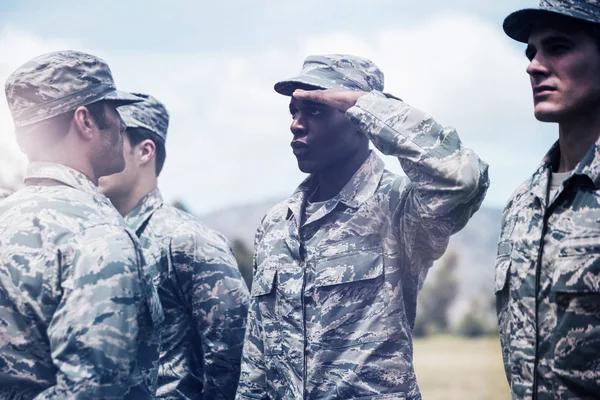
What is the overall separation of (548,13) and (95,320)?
88.6 inches

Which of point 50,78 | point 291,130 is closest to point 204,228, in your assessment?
point 291,130

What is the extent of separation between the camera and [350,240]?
384 centimetres

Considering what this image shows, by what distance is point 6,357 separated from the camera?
2832mm

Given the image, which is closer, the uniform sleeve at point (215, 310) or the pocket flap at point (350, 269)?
the pocket flap at point (350, 269)

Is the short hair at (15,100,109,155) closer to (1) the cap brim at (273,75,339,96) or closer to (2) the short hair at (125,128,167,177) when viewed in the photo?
(1) the cap brim at (273,75,339,96)

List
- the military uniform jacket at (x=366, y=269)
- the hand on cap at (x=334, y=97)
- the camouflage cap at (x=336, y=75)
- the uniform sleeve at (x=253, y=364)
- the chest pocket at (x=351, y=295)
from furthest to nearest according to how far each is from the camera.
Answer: the camouflage cap at (x=336, y=75)
the uniform sleeve at (x=253, y=364)
the hand on cap at (x=334, y=97)
the chest pocket at (x=351, y=295)
the military uniform jacket at (x=366, y=269)

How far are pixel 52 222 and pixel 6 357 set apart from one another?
57 cm

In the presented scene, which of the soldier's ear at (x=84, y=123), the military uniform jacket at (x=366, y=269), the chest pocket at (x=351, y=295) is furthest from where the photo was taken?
the chest pocket at (x=351, y=295)

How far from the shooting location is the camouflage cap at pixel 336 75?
4.15 m

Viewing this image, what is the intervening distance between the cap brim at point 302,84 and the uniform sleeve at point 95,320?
5.44ft

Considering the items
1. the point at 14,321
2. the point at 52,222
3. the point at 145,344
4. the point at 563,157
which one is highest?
the point at 563,157

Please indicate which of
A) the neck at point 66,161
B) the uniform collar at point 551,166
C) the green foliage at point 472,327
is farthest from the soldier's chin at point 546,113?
the green foliage at point 472,327

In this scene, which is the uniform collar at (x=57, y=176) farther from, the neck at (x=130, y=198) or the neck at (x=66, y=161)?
the neck at (x=130, y=198)

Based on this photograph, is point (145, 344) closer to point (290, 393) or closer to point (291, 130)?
point (290, 393)
